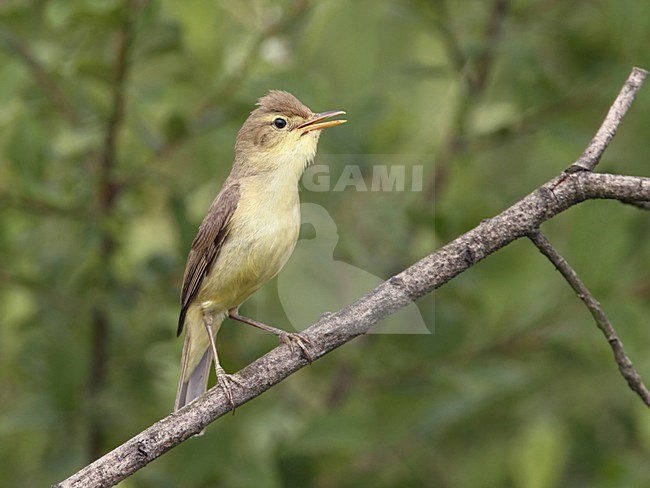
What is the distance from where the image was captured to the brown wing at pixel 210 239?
3938 mm

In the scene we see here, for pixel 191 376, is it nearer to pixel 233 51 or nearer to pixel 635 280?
pixel 233 51

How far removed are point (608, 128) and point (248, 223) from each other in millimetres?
1354

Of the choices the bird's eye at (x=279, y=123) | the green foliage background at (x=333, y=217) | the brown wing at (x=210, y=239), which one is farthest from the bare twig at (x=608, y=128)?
the green foliage background at (x=333, y=217)

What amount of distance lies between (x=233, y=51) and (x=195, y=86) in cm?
28

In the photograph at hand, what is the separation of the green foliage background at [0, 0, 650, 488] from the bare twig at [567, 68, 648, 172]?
5.60 feet

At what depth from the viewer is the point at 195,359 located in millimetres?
4238

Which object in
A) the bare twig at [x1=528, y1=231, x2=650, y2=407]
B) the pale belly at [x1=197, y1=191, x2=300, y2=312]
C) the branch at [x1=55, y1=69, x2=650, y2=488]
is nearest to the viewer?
the branch at [x1=55, y1=69, x2=650, y2=488]

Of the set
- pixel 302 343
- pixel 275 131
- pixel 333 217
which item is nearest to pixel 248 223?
pixel 275 131

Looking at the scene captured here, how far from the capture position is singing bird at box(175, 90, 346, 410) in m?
3.65

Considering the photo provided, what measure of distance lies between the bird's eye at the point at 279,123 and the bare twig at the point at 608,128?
1.33 metres

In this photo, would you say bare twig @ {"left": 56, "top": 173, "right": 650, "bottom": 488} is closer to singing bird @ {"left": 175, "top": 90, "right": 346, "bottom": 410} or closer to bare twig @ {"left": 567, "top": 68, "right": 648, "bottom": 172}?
bare twig @ {"left": 567, "top": 68, "right": 648, "bottom": 172}

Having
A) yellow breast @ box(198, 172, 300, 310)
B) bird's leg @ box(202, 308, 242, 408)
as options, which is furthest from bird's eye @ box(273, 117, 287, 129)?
bird's leg @ box(202, 308, 242, 408)

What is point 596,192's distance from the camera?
9.65ft

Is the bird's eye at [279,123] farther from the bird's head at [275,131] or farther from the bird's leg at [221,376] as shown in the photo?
the bird's leg at [221,376]
